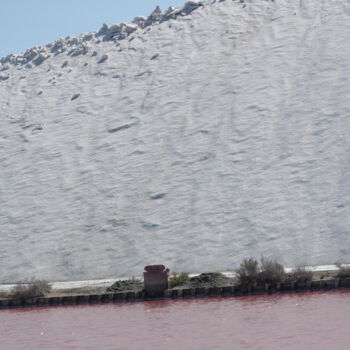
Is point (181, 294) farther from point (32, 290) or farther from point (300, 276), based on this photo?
point (32, 290)

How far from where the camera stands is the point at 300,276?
20438 mm

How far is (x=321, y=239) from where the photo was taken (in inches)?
960

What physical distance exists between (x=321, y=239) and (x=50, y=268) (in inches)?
285

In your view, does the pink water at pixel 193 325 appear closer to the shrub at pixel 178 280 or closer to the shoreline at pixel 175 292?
the shoreline at pixel 175 292

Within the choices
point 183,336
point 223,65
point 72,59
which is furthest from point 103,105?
point 183,336

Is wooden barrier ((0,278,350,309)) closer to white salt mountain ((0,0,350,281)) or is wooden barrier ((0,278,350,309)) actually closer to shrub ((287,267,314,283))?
shrub ((287,267,314,283))

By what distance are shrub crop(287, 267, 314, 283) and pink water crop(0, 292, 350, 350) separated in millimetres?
643

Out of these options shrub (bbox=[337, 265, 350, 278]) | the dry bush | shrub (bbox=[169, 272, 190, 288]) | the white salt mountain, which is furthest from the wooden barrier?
the white salt mountain

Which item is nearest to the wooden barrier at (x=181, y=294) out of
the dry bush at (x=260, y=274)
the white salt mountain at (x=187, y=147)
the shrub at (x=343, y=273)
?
the dry bush at (x=260, y=274)

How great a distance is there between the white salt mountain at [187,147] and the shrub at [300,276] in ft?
9.60

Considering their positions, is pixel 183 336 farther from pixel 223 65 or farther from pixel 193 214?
pixel 223 65

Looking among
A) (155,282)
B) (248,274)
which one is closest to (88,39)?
(155,282)

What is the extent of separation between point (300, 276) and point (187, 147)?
39.1 feet

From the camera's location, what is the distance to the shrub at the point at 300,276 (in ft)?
66.7
